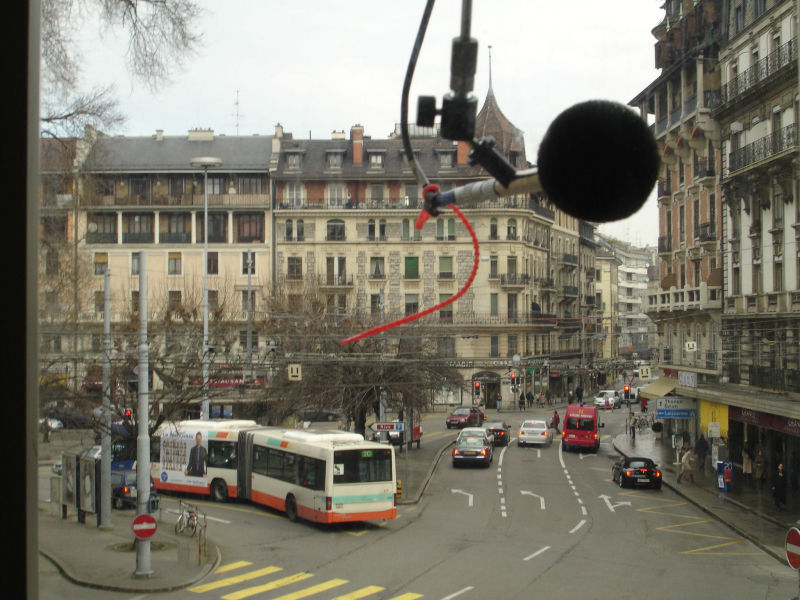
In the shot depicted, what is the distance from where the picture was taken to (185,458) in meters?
26.3

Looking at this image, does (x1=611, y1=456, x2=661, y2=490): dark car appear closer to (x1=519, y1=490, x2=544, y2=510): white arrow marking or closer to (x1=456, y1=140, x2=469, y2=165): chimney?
(x1=519, y1=490, x2=544, y2=510): white arrow marking

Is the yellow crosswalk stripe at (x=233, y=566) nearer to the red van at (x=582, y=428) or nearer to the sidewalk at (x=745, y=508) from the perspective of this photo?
the sidewalk at (x=745, y=508)

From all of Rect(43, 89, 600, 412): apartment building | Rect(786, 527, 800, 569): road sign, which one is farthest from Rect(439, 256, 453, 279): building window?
Rect(786, 527, 800, 569): road sign

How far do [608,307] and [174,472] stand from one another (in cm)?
5617

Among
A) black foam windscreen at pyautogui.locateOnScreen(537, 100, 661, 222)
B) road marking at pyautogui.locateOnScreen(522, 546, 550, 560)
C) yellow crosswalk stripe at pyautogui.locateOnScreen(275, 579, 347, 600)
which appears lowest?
road marking at pyautogui.locateOnScreen(522, 546, 550, 560)

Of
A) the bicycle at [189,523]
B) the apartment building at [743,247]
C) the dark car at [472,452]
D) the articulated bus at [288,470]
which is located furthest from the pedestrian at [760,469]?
the bicycle at [189,523]

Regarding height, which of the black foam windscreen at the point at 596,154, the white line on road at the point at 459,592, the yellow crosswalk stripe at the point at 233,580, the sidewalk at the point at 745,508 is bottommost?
the sidewalk at the point at 745,508

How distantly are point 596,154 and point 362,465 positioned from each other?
18894 millimetres

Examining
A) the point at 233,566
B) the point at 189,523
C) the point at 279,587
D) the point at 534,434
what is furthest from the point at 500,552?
the point at 534,434

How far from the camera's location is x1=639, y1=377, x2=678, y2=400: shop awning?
105 feet

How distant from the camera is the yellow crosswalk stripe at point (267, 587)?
1378 centimetres

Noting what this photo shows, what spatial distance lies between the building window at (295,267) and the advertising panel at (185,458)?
29.6 ft

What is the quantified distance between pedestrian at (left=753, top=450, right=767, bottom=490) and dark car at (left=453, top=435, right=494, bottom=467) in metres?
10.1
